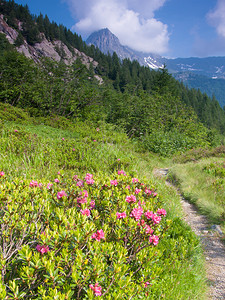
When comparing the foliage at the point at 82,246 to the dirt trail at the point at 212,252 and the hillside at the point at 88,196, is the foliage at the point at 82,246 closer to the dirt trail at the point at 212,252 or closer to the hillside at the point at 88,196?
the hillside at the point at 88,196

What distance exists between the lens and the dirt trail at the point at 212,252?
243 cm

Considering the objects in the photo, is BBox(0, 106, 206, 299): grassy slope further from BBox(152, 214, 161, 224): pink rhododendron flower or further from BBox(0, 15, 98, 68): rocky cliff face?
BBox(0, 15, 98, 68): rocky cliff face

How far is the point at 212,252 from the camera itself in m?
3.16

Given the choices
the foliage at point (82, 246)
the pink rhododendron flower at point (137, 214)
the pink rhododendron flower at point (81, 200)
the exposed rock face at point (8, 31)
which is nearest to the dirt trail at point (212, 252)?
the foliage at point (82, 246)

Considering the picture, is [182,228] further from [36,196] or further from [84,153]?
[84,153]

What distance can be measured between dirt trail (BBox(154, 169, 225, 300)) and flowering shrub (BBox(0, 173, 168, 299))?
102 cm

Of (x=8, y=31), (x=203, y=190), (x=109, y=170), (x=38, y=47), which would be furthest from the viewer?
(x=38, y=47)

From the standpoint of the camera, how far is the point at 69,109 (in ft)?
50.8

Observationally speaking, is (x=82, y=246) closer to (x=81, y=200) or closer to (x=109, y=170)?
(x=81, y=200)

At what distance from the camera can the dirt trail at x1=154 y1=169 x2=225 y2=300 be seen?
2434mm

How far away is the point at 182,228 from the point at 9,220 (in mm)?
2555

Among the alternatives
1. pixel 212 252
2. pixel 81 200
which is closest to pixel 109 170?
pixel 212 252

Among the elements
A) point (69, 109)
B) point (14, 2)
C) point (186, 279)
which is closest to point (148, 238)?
point (186, 279)

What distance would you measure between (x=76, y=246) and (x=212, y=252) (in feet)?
8.40
